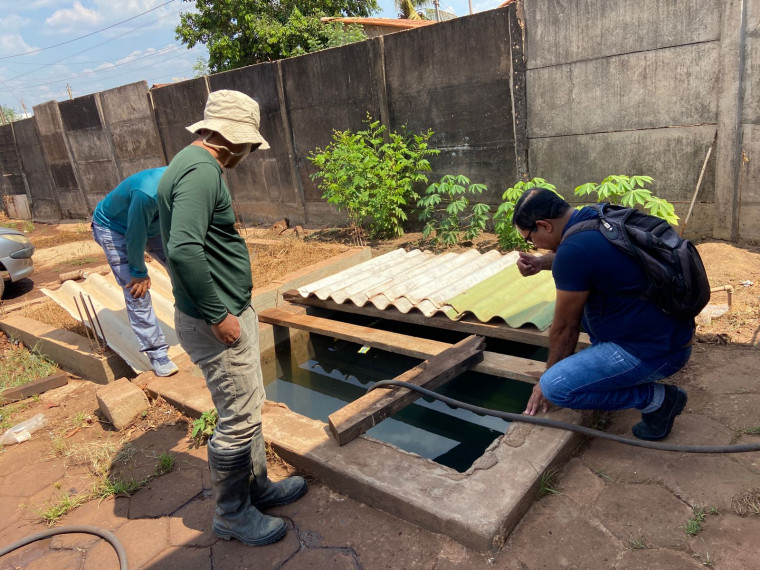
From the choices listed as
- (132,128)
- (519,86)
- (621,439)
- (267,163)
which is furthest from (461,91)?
(132,128)

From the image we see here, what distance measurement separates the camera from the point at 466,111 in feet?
21.2

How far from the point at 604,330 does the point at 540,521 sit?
3.04ft

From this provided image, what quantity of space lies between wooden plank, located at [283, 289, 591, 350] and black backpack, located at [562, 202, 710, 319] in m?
1.16

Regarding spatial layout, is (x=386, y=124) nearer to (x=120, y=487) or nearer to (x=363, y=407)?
(x=363, y=407)


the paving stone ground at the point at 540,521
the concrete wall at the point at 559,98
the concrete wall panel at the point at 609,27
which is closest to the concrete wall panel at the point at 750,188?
the concrete wall at the point at 559,98

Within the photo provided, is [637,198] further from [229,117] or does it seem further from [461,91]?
[229,117]

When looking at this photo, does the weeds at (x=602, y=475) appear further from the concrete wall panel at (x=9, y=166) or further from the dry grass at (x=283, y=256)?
the concrete wall panel at (x=9, y=166)

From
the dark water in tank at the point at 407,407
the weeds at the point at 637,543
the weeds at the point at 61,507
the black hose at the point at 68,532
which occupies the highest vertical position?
the weeds at the point at 637,543

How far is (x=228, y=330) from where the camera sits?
2.03 m

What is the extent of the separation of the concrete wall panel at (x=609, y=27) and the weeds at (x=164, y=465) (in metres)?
5.46

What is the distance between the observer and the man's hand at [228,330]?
2.01 metres

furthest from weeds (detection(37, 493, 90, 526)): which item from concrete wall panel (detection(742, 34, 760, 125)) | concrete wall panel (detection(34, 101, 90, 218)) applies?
concrete wall panel (detection(34, 101, 90, 218))

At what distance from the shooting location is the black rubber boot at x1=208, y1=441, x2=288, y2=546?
218cm

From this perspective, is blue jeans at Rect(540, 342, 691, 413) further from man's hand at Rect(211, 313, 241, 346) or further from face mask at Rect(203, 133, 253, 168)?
face mask at Rect(203, 133, 253, 168)
